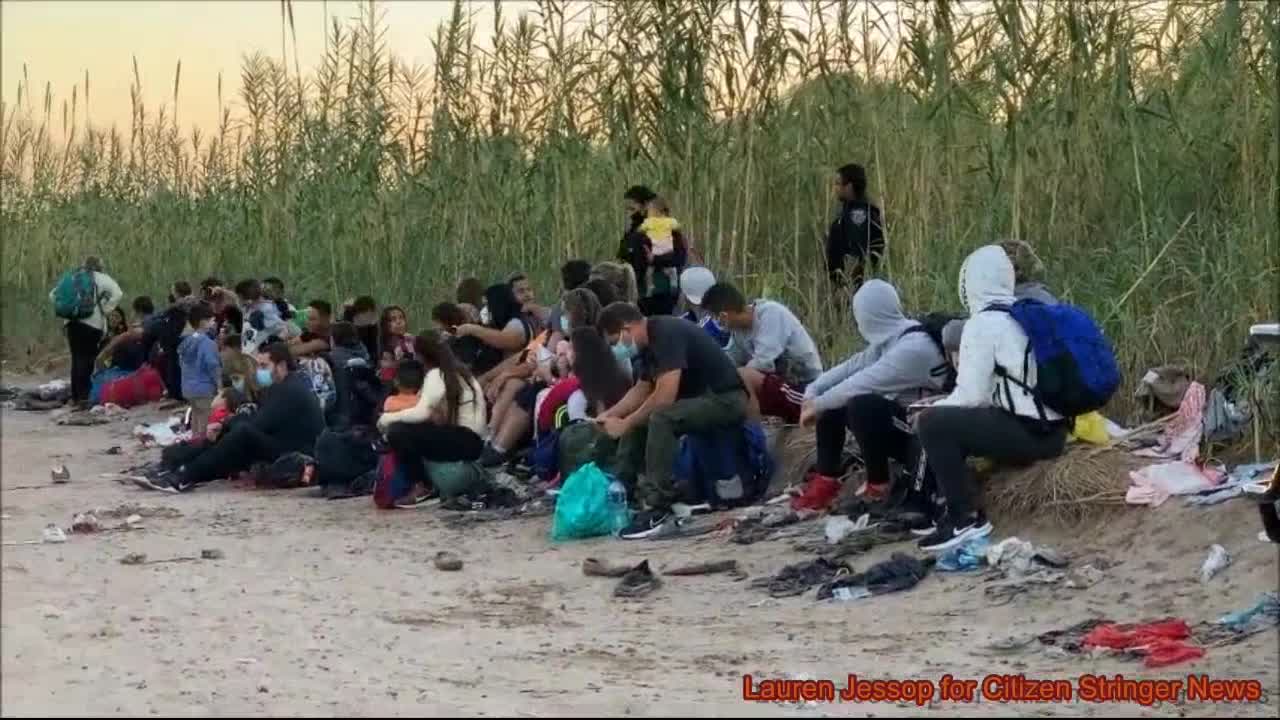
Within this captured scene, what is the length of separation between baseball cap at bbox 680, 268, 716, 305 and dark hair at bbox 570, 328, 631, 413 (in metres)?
0.75

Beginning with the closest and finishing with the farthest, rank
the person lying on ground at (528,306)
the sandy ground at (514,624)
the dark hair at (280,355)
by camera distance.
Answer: the sandy ground at (514,624)
the dark hair at (280,355)
the person lying on ground at (528,306)

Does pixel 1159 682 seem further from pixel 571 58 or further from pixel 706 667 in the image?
pixel 571 58

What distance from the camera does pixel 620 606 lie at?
25.3 feet

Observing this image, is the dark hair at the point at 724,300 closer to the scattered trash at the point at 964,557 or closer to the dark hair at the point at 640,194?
the dark hair at the point at 640,194

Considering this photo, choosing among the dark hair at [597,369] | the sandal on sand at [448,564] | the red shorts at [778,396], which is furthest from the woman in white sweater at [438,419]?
the sandal on sand at [448,564]

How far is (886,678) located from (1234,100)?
15.1 ft

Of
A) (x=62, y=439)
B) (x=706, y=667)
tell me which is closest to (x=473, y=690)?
(x=706, y=667)

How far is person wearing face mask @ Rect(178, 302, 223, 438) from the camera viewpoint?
1414 centimetres

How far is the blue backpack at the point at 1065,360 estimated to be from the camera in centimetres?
780

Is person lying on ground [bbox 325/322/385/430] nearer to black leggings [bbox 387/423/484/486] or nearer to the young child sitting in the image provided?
black leggings [bbox 387/423/484/486]

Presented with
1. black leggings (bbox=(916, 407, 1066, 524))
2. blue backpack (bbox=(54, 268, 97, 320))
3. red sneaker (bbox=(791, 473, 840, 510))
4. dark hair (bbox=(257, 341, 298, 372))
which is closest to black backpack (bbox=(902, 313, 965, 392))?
red sneaker (bbox=(791, 473, 840, 510))

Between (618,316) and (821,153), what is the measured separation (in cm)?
252

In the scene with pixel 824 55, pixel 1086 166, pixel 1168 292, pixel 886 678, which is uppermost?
pixel 824 55

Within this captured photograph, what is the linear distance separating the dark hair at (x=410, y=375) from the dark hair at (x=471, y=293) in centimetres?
196
